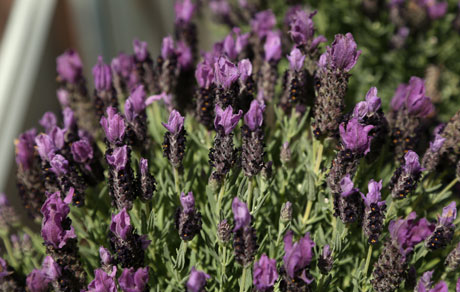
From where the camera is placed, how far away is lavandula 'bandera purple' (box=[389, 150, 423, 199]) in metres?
1.23

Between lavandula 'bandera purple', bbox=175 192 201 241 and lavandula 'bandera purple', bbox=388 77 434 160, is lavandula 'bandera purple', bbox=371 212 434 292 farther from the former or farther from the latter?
lavandula 'bandera purple', bbox=175 192 201 241

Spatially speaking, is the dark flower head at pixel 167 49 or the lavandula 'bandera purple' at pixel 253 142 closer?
the lavandula 'bandera purple' at pixel 253 142

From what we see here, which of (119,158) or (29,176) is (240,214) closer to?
(119,158)

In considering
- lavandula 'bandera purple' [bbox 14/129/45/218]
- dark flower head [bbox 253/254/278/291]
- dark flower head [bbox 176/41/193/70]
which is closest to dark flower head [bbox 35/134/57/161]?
lavandula 'bandera purple' [bbox 14/129/45/218]

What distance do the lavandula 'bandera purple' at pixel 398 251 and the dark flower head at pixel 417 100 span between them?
41 centimetres

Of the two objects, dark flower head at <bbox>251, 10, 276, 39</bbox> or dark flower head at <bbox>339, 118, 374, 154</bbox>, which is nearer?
dark flower head at <bbox>339, 118, 374, 154</bbox>

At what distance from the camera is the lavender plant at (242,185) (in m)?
1.16

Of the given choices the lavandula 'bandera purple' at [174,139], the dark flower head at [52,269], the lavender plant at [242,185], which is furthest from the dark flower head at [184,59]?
the dark flower head at [52,269]

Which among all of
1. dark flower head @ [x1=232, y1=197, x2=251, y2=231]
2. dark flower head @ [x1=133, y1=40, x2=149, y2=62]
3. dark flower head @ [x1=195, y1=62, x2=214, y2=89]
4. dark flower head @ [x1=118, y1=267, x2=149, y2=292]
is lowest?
dark flower head @ [x1=118, y1=267, x2=149, y2=292]

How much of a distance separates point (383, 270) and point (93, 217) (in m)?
0.88

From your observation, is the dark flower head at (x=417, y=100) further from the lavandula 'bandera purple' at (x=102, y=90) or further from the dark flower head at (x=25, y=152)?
the dark flower head at (x=25, y=152)

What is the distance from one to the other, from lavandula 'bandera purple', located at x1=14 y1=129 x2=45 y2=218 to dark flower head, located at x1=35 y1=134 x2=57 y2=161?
0.41 ft

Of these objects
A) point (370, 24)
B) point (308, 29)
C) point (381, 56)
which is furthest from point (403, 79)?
point (308, 29)

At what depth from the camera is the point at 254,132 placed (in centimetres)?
122
